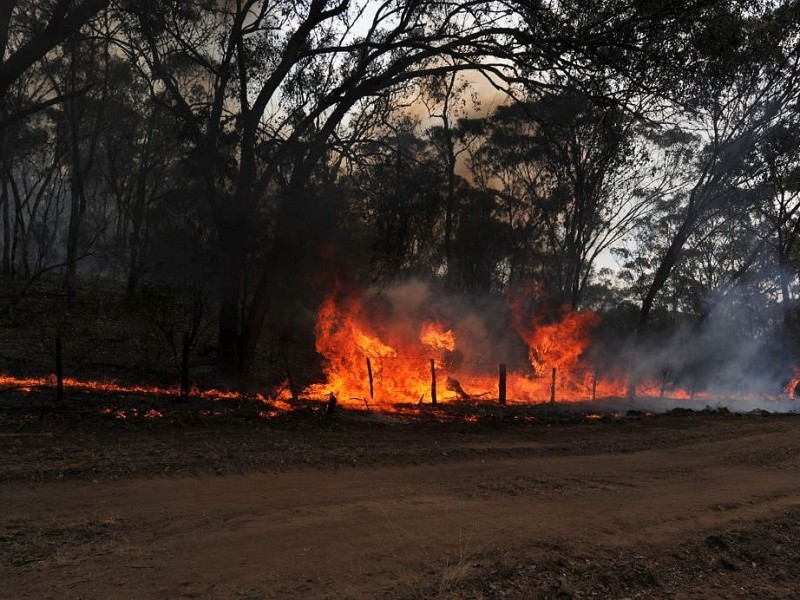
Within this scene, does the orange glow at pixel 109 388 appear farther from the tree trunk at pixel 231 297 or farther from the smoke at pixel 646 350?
the smoke at pixel 646 350

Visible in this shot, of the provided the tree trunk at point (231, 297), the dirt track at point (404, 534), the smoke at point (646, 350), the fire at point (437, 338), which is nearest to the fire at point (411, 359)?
the fire at point (437, 338)

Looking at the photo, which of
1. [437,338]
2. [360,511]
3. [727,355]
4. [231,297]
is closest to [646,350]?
[727,355]

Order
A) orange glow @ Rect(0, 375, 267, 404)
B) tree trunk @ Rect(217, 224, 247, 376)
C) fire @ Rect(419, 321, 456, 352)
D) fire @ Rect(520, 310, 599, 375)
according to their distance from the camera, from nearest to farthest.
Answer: orange glow @ Rect(0, 375, 267, 404)
tree trunk @ Rect(217, 224, 247, 376)
fire @ Rect(419, 321, 456, 352)
fire @ Rect(520, 310, 599, 375)

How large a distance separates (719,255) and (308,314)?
33323mm

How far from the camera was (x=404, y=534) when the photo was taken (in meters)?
5.81

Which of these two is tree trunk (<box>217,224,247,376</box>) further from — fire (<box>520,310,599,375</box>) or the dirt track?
fire (<box>520,310,599,375</box>)

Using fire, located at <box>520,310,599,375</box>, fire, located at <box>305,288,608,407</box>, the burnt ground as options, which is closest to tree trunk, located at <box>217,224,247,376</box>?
fire, located at <box>305,288,608,407</box>

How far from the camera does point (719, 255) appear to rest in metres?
41.8

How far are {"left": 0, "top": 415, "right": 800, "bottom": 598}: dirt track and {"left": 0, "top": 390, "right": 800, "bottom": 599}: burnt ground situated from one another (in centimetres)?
2

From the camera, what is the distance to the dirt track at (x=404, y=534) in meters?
4.73

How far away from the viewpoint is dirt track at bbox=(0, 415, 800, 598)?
4.73 meters

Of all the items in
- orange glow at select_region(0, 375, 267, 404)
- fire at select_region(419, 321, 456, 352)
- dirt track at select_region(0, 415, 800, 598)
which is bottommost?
dirt track at select_region(0, 415, 800, 598)

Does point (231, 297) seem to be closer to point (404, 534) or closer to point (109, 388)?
point (109, 388)

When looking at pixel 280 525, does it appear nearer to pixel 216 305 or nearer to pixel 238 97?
pixel 216 305
